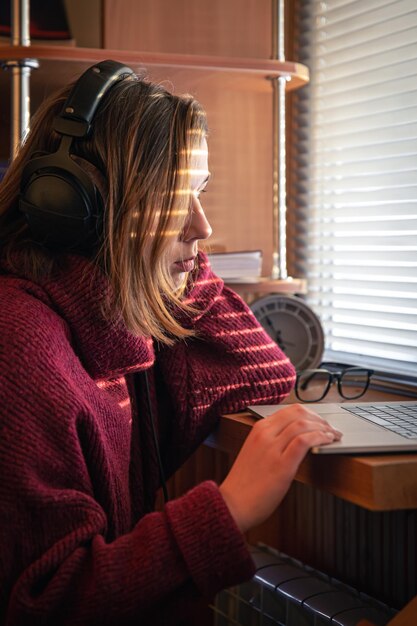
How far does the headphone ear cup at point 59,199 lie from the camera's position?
0.92 meters

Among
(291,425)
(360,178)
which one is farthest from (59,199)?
(360,178)

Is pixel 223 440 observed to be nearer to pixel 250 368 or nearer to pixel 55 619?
pixel 250 368

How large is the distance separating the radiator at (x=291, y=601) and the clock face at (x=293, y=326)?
36cm

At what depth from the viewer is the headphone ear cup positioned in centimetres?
92

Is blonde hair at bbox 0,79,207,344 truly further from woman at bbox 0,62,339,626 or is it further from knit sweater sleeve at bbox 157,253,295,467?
knit sweater sleeve at bbox 157,253,295,467

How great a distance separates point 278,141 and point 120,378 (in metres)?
0.68

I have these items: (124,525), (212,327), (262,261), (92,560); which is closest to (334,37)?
(262,261)

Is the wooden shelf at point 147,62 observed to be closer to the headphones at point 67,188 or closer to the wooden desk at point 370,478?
the headphones at point 67,188

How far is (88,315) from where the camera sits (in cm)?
94

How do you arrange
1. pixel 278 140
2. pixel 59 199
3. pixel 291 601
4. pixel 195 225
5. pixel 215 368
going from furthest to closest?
pixel 278 140, pixel 291 601, pixel 215 368, pixel 195 225, pixel 59 199

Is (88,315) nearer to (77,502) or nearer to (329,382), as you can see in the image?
(77,502)

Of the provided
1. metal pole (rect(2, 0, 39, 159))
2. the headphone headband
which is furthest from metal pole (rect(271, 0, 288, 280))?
the headphone headband

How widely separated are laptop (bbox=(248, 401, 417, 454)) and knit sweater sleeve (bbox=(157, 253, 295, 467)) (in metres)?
0.05

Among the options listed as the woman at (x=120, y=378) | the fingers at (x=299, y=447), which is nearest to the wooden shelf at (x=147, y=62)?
the woman at (x=120, y=378)
